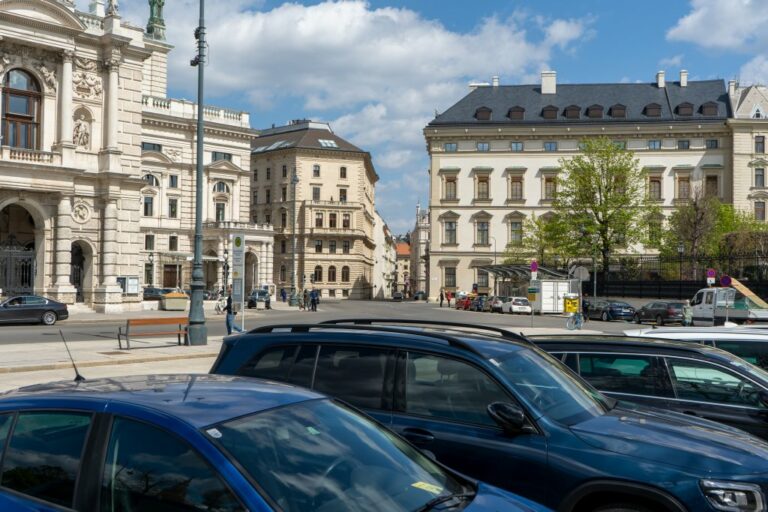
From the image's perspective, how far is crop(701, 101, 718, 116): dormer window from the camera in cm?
7628

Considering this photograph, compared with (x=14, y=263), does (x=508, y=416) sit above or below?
below

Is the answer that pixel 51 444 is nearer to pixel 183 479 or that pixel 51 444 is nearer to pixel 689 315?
pixel 183 479

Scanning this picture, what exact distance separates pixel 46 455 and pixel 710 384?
18.8 feet

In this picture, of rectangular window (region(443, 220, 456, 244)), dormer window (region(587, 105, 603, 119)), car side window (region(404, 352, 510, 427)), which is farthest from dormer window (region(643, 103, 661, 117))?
car side window (region(404, 352, 510, 427))

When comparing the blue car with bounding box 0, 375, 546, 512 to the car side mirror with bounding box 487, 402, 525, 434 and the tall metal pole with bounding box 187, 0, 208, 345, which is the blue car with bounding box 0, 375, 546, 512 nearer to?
the car side mirror with bounding box 487, 402, 525, 434

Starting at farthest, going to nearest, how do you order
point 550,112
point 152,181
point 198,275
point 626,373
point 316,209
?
point 316,209, point 550,112, point 152,181, point 198,275, point 626,373

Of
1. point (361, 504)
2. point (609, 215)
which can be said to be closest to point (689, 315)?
point (609, 215)

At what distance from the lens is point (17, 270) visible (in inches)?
1543

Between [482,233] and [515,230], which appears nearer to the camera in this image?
[515,230]

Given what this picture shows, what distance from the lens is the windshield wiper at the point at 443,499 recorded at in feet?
11.6

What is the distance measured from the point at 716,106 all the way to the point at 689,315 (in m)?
49.2

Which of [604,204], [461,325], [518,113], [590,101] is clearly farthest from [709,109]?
[461,325]

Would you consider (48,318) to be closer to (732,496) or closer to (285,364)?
(285,364)

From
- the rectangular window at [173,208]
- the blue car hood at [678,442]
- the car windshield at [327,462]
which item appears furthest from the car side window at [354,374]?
the rectangular window at [173,208]
